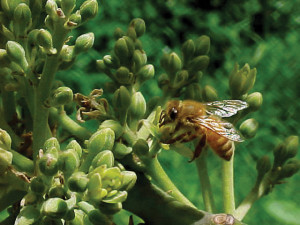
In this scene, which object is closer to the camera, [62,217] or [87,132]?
[62,217]

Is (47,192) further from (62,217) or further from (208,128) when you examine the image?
(208,128)

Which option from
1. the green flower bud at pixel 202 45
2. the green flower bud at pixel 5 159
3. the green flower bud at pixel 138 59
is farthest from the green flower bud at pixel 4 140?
the green flower bud at pixel 202 45

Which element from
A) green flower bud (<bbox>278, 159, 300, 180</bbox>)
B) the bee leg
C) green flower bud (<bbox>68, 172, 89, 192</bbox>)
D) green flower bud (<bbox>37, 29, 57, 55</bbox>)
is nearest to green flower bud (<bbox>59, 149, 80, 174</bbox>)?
green flower bud (<bbox>68, 172, 89, 192</bbox>)

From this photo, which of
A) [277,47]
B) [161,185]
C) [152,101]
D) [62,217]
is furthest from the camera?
[277,47]

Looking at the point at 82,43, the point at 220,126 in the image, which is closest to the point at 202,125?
the point at 220,126

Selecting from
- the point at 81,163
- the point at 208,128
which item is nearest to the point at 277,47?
the point at 208,128

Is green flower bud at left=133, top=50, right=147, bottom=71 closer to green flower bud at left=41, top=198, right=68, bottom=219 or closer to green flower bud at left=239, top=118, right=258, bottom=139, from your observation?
green flower bud at left=239, top=118, right=258, bottom=139
